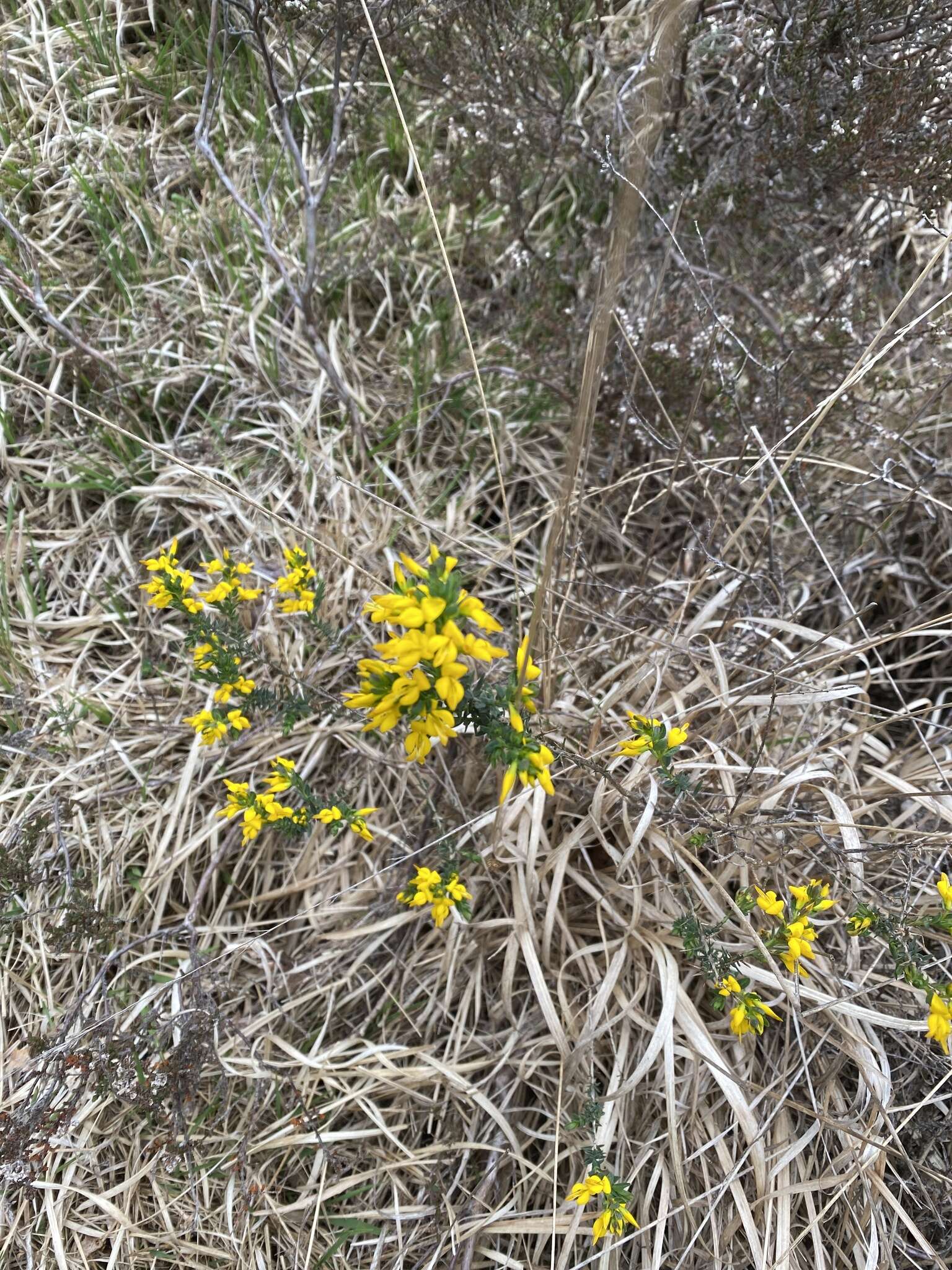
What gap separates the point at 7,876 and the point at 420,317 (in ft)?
6.77

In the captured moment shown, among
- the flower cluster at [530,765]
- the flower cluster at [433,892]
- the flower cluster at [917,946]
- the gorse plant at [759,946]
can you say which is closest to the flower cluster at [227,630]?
the flower cluster at [433,892]

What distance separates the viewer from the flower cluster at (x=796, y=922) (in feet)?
4.32

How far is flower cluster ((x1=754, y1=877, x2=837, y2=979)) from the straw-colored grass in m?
0.19

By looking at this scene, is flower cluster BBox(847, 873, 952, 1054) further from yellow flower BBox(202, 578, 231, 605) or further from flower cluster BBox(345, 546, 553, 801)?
yellow flower BBox(202, 578, 231, 605)

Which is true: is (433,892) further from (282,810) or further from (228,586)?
(228,586)

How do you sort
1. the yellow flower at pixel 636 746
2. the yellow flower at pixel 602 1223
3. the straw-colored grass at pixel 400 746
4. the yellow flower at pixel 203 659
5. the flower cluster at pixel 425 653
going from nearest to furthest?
the flower cluster at pixel 425 653 < the yellow flower at pixel 602 1223 < the yellow flower at pixel 636 746 < the yellow flower at pixel 203 659 < the straw-colored grass at pixel 400 746

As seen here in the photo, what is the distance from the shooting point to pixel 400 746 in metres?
2.07

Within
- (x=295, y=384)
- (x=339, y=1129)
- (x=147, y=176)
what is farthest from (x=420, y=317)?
(x=339, y=1129)

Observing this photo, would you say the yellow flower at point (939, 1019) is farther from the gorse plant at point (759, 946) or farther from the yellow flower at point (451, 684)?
the yellow flower at point (451, 684)

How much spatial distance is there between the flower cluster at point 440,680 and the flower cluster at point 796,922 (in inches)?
19.6

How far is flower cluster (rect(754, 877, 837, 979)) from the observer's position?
132 cm

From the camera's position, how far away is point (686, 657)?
2.00 meters

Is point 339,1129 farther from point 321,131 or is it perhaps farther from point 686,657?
point 321,131

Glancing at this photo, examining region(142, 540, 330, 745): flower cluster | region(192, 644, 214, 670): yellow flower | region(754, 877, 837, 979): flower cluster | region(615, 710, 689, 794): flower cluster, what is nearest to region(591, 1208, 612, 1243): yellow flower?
region(754, 877, 837, 979): flower cluster
